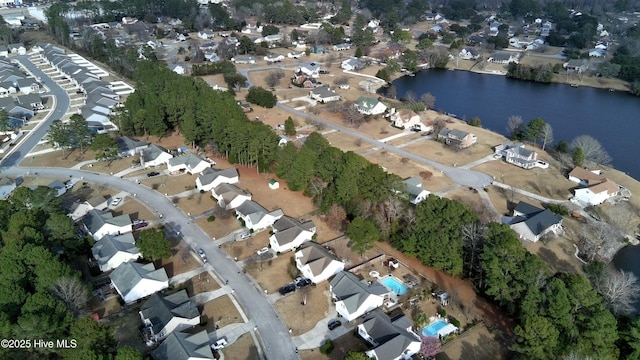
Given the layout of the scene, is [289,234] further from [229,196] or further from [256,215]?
[229,196]

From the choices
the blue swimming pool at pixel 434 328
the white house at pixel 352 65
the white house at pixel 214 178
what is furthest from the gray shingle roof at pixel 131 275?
the white house at pixel 352 65

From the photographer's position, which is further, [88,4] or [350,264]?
[88,4]

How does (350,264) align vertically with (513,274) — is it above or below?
below

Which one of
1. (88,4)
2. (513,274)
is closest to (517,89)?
(513,274)

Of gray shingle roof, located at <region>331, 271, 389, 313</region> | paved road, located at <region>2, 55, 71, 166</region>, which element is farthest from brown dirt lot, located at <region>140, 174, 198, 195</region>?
gray shingle roof, located at <region>331, 271, 389, 313</region>

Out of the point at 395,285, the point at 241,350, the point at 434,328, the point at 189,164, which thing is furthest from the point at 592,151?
the point at 241,350

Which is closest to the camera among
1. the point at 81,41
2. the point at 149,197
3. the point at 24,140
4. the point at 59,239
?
the point at 59,239

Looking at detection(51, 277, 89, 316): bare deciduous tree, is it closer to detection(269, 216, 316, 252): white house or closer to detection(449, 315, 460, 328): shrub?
detection(269, 216, 316, 252): white house

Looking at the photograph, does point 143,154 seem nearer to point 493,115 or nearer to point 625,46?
point 493,115

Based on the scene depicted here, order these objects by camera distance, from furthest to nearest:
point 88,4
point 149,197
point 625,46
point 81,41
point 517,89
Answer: point 88,4
point 81,41
point 625,46
point 517,89
point 149,197
